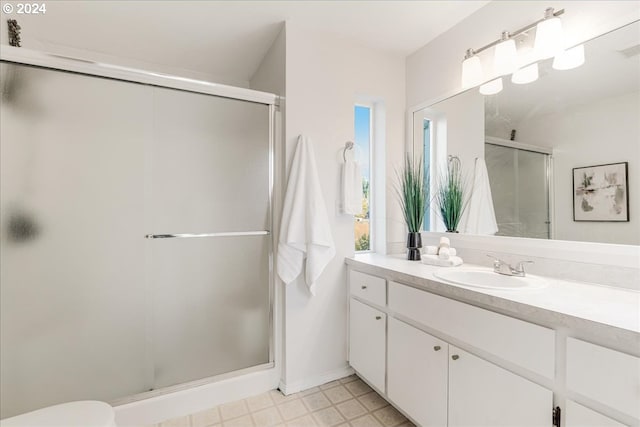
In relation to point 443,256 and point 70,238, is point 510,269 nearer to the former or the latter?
point 443,256

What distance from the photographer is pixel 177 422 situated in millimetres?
1654

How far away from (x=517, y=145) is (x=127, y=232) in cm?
229

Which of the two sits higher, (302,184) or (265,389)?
(302,184)

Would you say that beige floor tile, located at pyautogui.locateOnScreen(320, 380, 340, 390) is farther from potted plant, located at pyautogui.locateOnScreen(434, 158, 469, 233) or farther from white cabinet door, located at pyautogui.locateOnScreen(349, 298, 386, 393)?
potted plant, located at pyautogui.locateOnScreen(434, 158, 469, 233)

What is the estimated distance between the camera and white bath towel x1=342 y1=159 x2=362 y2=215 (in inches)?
81.8

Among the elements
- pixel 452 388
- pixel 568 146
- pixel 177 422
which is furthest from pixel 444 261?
pixel 177 422

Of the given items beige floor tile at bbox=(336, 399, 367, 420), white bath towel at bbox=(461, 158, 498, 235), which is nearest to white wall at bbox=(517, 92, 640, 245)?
white bath towel at bbox=(461, 158, 498, 235)

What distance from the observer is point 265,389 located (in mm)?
1939

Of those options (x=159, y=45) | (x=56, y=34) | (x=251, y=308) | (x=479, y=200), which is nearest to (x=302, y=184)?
(x=251, y=308)

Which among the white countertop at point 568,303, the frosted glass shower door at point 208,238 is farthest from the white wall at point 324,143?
the white countertop at point 568,303

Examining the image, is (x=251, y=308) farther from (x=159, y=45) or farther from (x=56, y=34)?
(x=56, y=34)

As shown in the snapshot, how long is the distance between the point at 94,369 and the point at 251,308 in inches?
34.2

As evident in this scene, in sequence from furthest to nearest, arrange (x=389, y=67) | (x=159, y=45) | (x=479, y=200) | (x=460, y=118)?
(x=389, y=67) → (x=159, y=45) → (x=460, y=118) → (x=479, y=200)

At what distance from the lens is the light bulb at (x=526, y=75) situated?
154 cm
